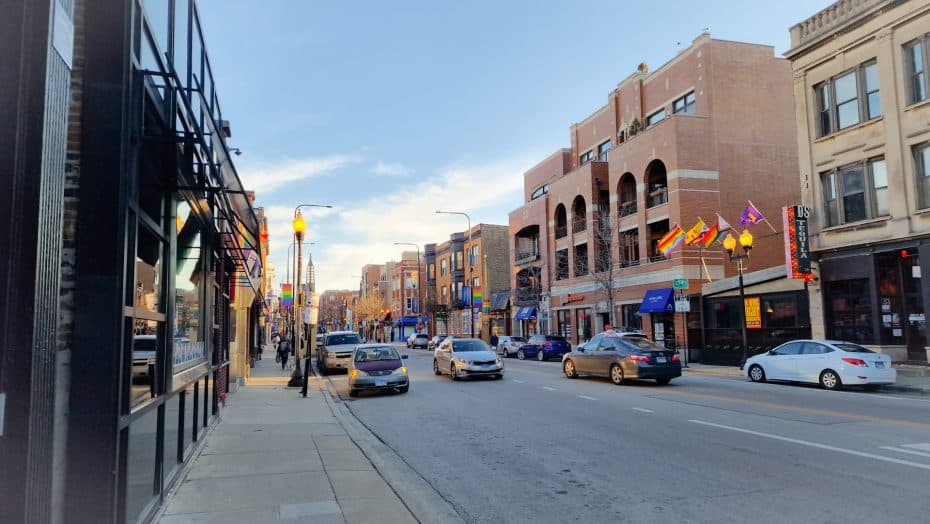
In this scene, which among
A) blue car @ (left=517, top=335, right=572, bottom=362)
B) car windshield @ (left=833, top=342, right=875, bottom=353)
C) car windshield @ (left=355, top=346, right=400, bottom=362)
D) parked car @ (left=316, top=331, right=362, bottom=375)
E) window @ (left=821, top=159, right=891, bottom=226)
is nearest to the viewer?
car windshield @ (left=833, top=342, right=875, bottom=353)

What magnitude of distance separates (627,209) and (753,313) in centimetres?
1344

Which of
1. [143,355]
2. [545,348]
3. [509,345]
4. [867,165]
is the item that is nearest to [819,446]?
[143,355]

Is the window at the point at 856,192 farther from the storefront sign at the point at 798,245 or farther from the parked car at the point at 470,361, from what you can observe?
the parked car at the point at 470,361

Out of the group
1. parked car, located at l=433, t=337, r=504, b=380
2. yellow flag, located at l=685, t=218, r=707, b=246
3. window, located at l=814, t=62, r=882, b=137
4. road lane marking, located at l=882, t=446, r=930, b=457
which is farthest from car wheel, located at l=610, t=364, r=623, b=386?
yellow flag, located at l=685, t=218, r=707, b=246

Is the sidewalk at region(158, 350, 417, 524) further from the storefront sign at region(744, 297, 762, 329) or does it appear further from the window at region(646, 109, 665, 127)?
the window at region(646, 109, 665, 127)

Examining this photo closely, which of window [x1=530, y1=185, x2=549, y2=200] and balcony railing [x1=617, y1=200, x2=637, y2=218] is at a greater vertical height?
window [x1=530, y1=185, x2=549, y2=200]

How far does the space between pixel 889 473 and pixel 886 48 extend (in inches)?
757

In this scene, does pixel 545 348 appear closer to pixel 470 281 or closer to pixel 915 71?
pixel 915 71

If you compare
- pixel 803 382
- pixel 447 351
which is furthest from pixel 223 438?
pixel 803 382

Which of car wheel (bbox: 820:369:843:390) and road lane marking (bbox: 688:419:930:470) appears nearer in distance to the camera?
road lane marking (bbox: 688:419:930:470)

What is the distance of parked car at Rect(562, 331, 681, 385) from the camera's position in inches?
710

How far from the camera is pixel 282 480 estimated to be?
24.7ft

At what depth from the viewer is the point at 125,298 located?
15.2 feet

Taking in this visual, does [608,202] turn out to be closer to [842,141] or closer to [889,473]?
[842,141]
